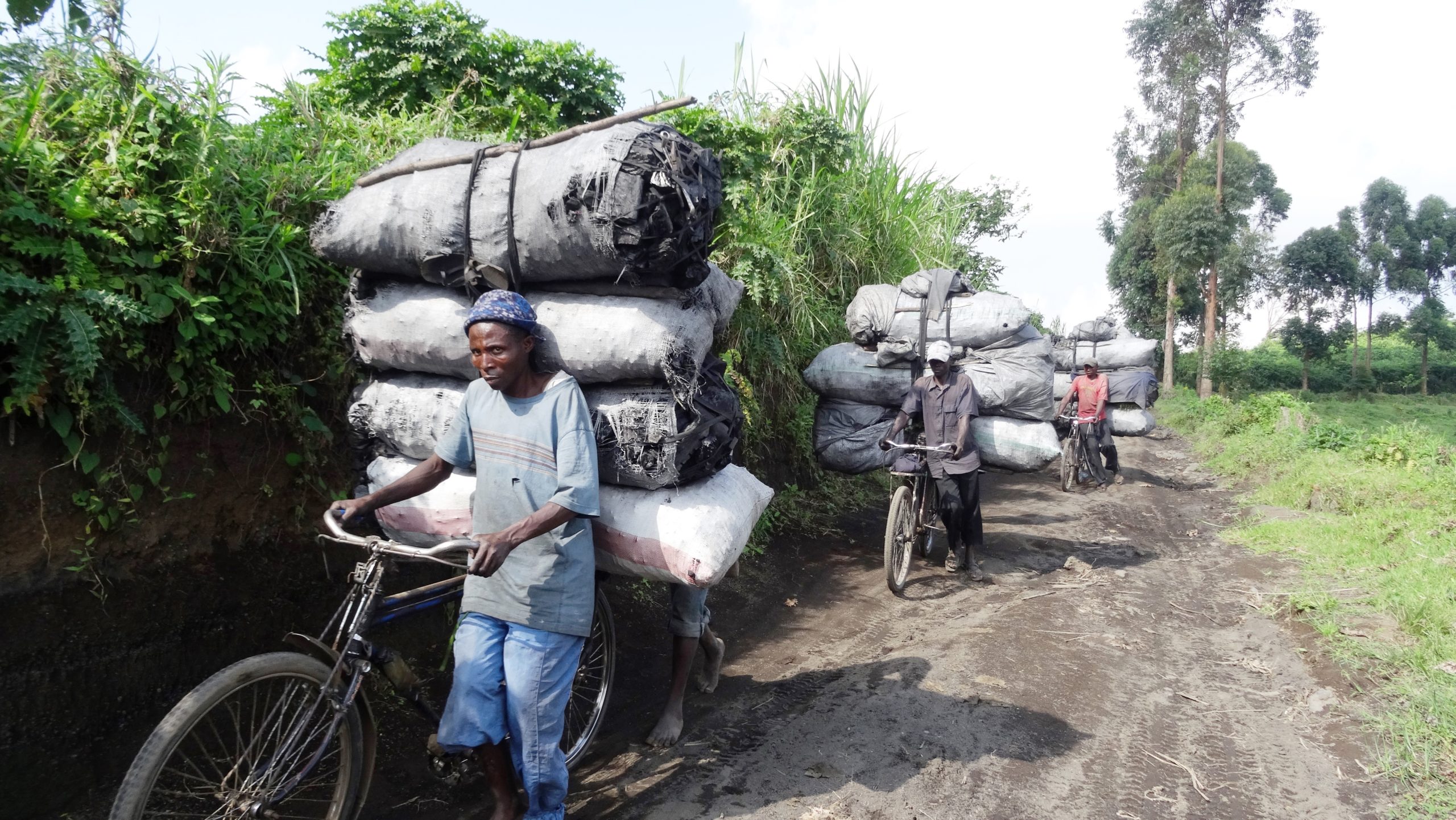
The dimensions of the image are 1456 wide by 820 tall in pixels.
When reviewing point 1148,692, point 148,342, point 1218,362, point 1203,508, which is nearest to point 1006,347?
point 1148,692

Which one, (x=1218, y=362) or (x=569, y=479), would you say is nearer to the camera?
(x=569, y=479)

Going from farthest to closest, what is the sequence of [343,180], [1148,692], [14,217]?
1. [1148,692]
2. [343,180]
3. [14,217]

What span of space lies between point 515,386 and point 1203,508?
9.69 m

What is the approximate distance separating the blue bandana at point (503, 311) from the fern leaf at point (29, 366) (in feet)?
4.83

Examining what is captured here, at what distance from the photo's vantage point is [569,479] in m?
2.34

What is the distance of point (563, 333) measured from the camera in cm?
274

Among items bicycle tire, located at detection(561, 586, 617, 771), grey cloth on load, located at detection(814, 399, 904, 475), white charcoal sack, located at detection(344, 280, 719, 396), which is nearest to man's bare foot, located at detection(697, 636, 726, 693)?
bicycle tire, located at detection(561, 586, 617, 771)

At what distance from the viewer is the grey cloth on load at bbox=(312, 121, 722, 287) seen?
→ 2461 mm

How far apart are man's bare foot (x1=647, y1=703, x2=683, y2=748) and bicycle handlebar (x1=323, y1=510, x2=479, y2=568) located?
4.76 ft

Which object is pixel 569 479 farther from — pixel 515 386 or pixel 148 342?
pixel 148 342

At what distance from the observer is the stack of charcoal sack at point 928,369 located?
6.36 m

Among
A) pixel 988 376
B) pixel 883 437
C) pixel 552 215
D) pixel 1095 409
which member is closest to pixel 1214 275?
pixel 1095 409

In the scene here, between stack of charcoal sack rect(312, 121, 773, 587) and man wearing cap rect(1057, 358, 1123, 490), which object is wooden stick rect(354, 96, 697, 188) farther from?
man wearing cap rect(1057, 358, 1123, 490)

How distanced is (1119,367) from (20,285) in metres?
15.0
